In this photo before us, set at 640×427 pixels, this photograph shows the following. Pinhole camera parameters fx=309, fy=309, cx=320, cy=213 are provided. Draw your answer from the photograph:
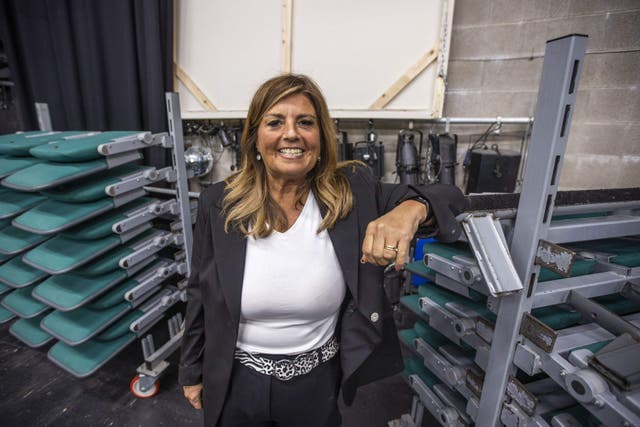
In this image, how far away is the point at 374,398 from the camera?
1.83m

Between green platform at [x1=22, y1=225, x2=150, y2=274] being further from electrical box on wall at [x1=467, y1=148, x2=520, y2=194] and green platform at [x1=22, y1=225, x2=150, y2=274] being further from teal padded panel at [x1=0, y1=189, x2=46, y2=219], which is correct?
electrical box on wall at [x1=467, y1=148, x2=520, y2=194]

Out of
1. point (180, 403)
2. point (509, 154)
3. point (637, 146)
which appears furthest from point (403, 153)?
point (180, 403)

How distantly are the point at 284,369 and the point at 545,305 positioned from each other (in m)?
0.75

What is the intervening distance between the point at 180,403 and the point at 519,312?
183cm

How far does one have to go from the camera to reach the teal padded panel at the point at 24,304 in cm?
176

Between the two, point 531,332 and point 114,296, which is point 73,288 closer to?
point 114,296

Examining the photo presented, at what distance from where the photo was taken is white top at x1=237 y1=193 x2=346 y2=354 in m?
0.89

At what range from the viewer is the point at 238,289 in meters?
0.89

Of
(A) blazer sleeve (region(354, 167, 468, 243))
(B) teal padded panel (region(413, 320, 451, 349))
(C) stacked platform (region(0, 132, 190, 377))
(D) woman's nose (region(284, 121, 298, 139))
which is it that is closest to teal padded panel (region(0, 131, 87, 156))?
(C) stacked platform (region(0, 132, 190, 377))

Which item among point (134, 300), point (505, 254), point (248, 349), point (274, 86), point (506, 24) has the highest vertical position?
point (506, 24)

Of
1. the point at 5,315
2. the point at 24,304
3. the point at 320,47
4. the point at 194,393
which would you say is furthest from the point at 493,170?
the point at 5,315

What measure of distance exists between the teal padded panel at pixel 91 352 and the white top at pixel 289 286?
1233mm

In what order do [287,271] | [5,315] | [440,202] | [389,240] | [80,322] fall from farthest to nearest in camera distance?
[5,315]
[80,322]
[287,271]
[440,202]
[389,240]

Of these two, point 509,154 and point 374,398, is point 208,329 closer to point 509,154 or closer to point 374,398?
point 374,398
